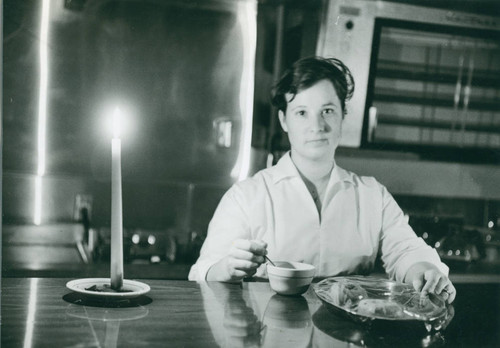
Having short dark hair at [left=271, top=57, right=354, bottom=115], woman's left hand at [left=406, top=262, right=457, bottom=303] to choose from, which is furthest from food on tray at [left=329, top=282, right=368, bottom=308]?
short dark hair at [left=271, top=57, right=354, bottom=115]

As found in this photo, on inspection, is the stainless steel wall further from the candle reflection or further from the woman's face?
the candle reflection

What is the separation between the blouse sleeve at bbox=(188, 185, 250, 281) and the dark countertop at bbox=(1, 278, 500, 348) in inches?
11.5

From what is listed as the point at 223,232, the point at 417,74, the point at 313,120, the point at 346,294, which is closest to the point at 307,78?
the point at 313,120

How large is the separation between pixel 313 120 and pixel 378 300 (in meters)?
0.84

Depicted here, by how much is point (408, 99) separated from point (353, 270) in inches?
37.3

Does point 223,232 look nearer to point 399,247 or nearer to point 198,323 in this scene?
point 399,247

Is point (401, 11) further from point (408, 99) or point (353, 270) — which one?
point (353, 270)

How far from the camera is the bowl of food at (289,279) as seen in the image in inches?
43.4

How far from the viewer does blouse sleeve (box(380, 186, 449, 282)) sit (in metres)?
1.51

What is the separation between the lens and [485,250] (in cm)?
238

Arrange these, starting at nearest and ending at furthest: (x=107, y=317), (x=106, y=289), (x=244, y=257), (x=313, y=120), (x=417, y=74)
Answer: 1. (x=107, y=317)
2. (x=106, y=289)
3. (x=244, y=257)
4. (x=313, y=120)
5. (x=417, y=74)

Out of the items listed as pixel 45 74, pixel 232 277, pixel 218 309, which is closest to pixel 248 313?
pixel 218 309

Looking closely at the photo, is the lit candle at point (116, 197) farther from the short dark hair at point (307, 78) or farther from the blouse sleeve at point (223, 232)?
the short dark hair at point (307, 78)

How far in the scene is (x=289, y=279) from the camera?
1.10 metres
